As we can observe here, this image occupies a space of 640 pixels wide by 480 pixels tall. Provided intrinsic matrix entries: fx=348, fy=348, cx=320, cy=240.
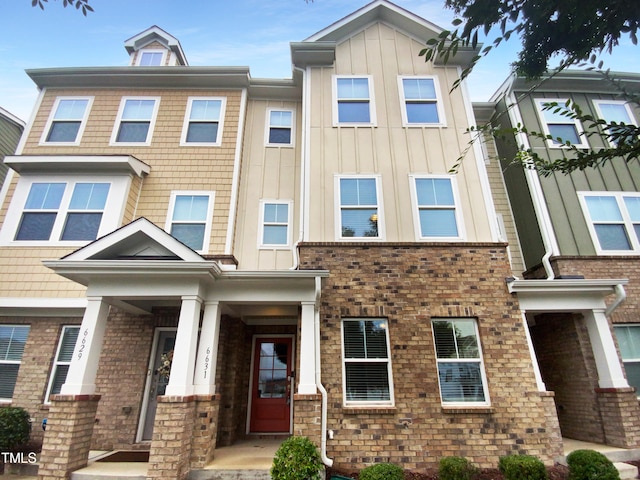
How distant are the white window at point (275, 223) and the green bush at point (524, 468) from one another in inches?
237

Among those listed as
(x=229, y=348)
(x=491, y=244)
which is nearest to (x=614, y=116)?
(x=491, y=244)

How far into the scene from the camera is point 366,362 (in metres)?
6.65

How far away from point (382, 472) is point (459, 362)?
249 centimetres

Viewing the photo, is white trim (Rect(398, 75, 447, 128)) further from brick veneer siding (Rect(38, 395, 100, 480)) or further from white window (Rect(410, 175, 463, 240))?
brick veneer siding (Rect(38, 395, 100, 480))

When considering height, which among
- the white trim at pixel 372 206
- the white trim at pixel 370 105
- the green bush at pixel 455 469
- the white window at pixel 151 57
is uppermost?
the white window at pixel 151 57

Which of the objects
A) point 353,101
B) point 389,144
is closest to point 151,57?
point 353,101

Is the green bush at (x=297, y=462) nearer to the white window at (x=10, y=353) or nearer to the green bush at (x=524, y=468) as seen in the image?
the green bush at (x=524, y=468)

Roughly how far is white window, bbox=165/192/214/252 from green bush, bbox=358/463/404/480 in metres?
5.58

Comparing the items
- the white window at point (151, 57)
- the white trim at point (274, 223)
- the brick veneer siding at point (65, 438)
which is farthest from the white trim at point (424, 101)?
the brick veneer siding at point (65, 438)

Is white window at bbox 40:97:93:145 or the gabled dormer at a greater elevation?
the gabled dormer

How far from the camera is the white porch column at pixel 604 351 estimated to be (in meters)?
6.79

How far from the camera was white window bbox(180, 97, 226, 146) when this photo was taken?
9594 mm

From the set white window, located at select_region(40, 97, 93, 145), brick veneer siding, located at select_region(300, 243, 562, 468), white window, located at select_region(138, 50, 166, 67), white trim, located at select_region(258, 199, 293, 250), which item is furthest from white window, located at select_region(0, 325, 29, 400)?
white window, located at select_region(138, 50, 166, 67)

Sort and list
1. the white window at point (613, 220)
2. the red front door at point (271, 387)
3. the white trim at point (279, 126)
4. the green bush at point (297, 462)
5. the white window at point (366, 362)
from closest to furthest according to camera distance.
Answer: the green bush at point (297, 462)
the white window at point (366, 362)
the red front door at point (271, 387)
the white window at point (613, 220)
the white trim at point (279, 126)
